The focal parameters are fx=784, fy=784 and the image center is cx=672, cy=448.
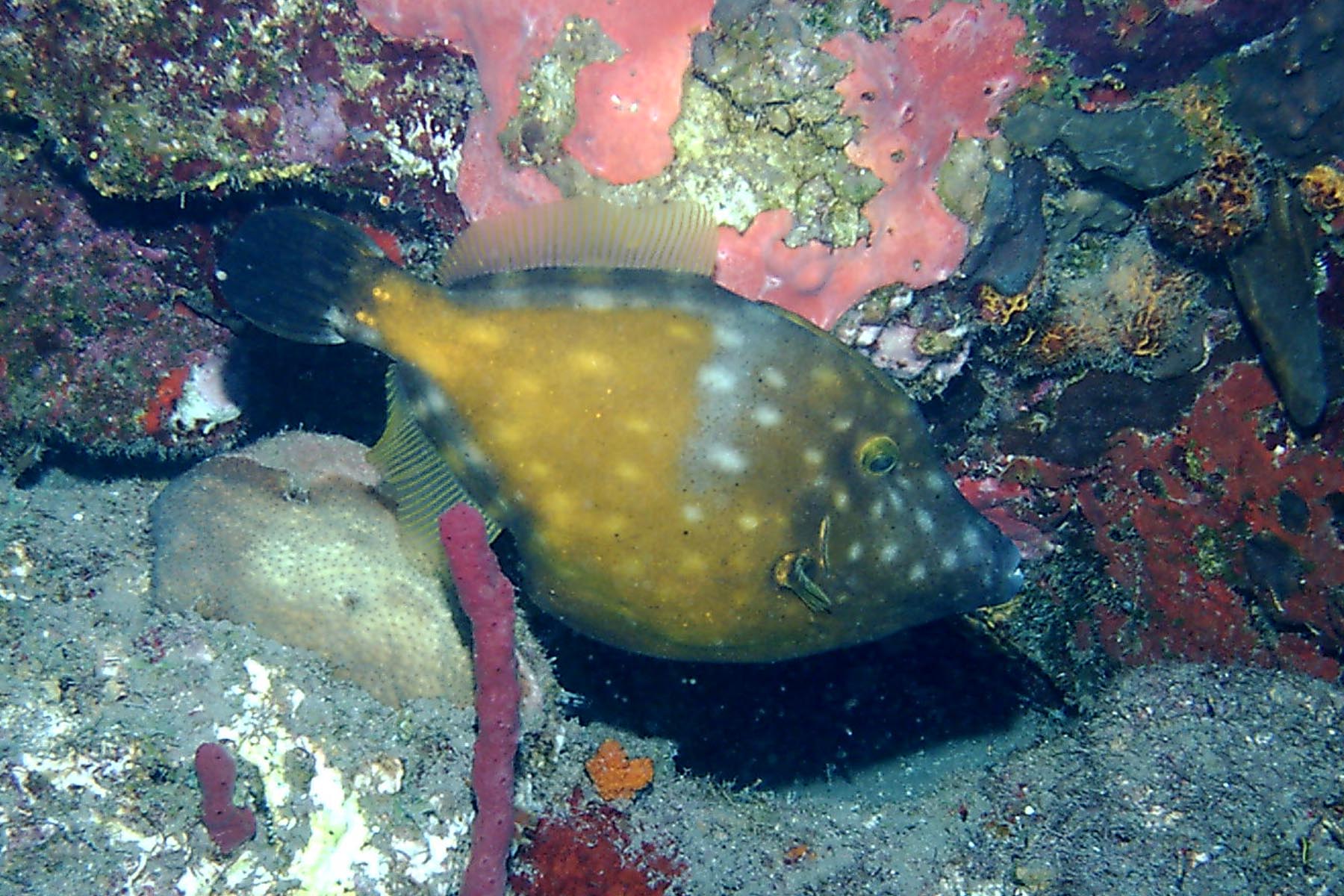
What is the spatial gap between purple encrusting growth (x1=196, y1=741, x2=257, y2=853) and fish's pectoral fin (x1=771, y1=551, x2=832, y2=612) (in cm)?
224

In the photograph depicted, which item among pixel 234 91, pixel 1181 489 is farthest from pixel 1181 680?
pixel 234 91

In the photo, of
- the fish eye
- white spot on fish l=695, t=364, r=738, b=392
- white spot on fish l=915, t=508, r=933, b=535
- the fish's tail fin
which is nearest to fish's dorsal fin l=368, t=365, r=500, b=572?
the fish's tail fin

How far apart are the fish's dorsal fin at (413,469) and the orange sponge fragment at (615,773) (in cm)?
172

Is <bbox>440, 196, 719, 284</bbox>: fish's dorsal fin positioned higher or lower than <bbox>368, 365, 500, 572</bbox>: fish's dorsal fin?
higher

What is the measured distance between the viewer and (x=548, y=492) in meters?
3.15

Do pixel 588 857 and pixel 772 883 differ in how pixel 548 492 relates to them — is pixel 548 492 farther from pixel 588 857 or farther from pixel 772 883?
pixel 772 883

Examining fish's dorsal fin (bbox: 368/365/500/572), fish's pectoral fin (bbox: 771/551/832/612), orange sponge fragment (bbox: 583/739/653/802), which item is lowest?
orange sponge fragment (bbox: 583/739/653/802)

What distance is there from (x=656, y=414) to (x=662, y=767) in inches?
106

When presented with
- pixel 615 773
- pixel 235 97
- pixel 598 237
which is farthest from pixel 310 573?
pixel 235 97

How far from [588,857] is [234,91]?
164 inches

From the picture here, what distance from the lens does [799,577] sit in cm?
309

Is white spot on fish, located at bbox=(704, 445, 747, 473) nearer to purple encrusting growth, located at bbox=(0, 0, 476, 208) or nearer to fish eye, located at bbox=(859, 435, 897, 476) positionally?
fish eye, located at bbox=(859, 435, 897, 476)

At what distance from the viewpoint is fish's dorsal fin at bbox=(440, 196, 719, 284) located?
10.2 ft

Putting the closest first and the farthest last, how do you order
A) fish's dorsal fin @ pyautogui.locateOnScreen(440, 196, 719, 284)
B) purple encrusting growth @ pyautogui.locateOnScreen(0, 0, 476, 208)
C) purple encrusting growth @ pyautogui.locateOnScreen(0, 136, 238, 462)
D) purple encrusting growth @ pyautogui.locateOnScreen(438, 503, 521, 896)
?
fish's dorsal fin @ pyautogui.locateOnScreen(440, 196, 719, 284) < purple encrusting growth @ pyautogui.locateOnScreen(438, 503, 521, 896) < purple encrusting growth @ pyautogui.locateOnScreen(0, 0, 476, 208) < purple encrusting growth @ pyautogui.locateOnScreen(0, 136, 238, 462)
